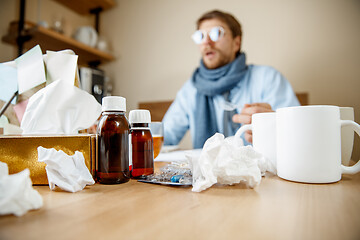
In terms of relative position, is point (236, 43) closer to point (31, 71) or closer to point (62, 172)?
point (31, 71)

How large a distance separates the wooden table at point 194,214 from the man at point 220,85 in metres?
A: 0.95

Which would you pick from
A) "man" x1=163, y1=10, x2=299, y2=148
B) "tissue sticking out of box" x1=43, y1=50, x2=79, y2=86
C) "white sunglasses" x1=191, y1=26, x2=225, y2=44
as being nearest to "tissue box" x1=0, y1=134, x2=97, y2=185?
"tissue sticking out of box" x1=43, y1=50, x2=79, y2=86

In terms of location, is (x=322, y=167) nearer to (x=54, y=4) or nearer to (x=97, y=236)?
(x=97, y=236)

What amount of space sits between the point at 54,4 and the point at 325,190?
86.8 inches

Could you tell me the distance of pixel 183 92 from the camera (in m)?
1.52

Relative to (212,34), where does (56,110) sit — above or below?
below

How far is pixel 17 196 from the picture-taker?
0.21 metres

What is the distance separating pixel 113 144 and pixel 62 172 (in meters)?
0.08

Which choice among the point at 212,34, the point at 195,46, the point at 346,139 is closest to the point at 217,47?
the point at 212,34

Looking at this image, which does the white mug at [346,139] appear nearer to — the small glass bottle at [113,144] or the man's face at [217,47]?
the small glass bottle at [113,144]

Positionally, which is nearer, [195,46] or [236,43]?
[236,43]

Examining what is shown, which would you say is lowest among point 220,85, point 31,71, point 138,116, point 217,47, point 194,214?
point 194,214

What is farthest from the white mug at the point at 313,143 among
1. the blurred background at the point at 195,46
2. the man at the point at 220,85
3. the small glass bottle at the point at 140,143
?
the blurred background at the point at 195,46

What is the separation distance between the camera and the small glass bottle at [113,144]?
33 cm
